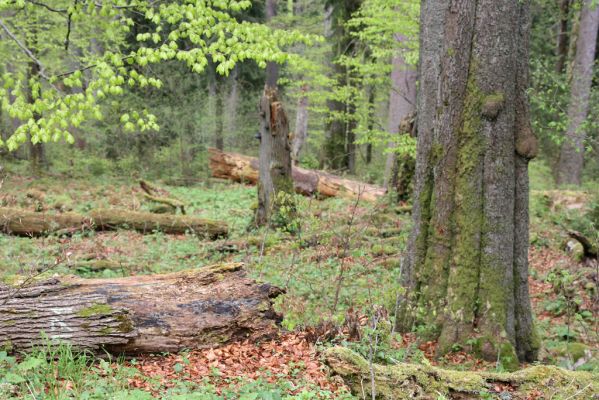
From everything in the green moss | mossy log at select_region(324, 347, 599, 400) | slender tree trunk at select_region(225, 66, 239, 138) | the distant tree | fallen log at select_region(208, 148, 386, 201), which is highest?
slender tree trunk at select_region(225, 66, 239, 138)

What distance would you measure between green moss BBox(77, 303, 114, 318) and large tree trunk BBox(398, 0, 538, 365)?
3188mm

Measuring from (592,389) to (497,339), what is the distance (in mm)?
1503

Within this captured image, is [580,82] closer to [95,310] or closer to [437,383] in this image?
[437,383]

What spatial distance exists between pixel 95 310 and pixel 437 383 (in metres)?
2.98

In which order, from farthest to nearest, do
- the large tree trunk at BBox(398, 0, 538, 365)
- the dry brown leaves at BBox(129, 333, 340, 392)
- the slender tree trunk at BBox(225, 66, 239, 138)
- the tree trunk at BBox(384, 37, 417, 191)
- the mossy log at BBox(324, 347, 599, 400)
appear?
the slender tree trunk at BBox(225, 66, 239, 138) → the tree trunk at BBox(384, 37, 417, 191) → the large tree trunk at BBox(398, 0, 538, 365) → the dry brown leaves at BBox(129, 333, 340, 392) → the mossy log at BBox(324, 347, 599, 400)

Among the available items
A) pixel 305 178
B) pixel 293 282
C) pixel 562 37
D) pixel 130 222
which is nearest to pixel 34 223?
pixel 130 222

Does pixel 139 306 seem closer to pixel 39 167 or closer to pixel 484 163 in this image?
pixel 484 163

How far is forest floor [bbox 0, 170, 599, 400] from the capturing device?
421 centimetres

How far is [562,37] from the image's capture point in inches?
852

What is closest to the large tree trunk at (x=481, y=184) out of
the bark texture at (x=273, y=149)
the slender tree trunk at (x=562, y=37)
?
the bark texture at (x=273, y=149)

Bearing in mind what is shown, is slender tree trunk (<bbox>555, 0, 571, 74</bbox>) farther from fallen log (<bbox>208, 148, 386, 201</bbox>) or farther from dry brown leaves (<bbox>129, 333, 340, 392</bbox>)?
dry brown leaves (<bbox>129, 333, 340, 392</bbox>)

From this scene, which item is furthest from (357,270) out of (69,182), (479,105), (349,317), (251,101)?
(251,101)

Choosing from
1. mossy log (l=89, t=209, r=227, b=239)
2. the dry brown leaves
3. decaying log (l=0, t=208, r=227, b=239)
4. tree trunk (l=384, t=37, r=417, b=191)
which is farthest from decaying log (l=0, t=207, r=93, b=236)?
tree trunk (l=384, t=37, r=417, b=191)

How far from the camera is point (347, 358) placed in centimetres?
381
